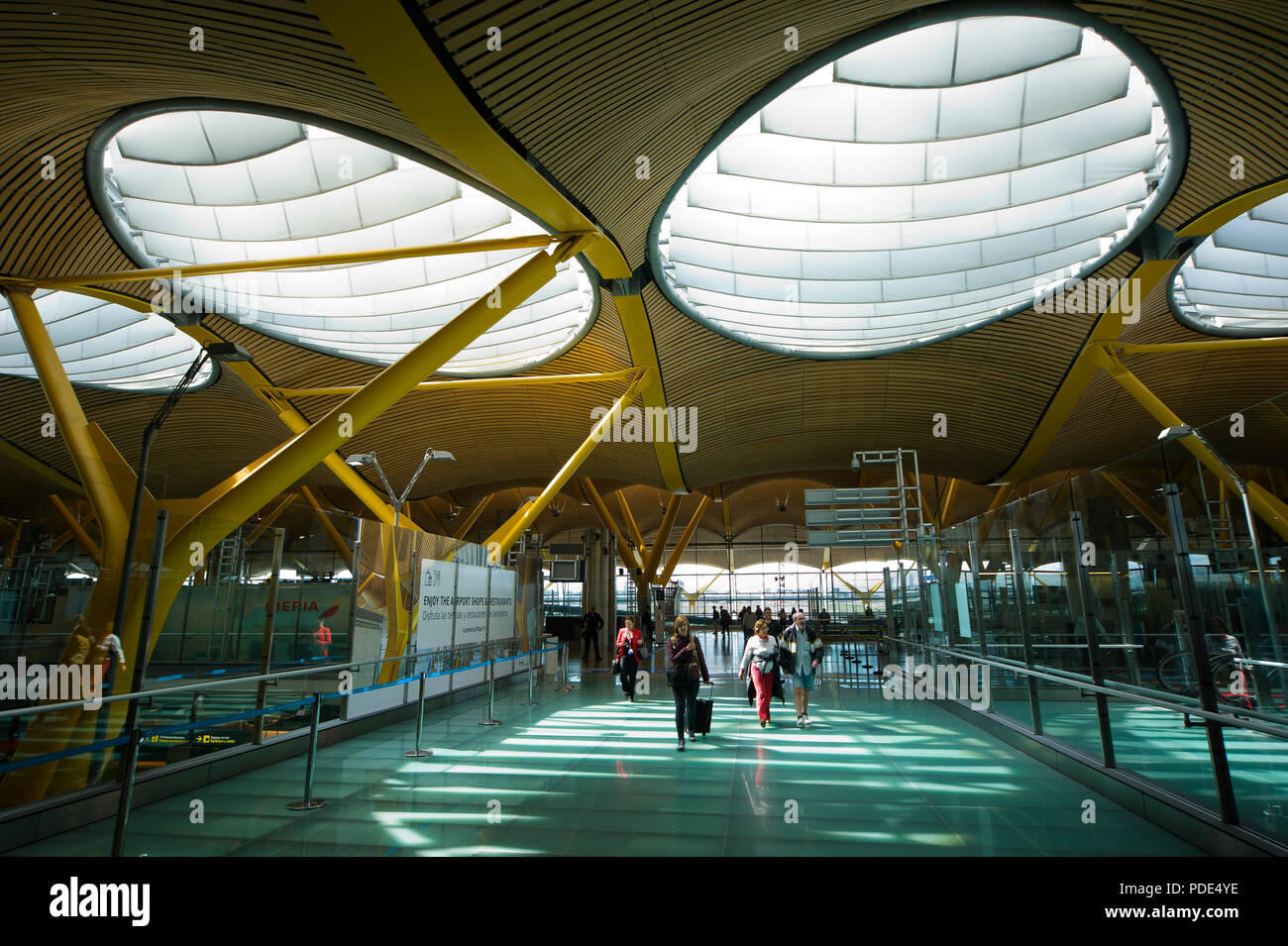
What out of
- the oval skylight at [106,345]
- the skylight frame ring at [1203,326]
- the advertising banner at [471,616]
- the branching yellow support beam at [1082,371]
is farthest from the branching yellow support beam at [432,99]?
the skylight frame ring at [1203,326]

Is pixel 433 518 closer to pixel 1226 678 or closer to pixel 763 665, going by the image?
pixel 763 665

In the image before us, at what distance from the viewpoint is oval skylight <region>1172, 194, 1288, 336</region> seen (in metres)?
15.2

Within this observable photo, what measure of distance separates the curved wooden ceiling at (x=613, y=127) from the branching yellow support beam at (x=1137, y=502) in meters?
1.45

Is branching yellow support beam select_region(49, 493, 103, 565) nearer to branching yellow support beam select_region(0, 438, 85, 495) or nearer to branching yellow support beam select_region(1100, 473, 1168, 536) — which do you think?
branching yellow support beam select_region(0, 438, 85, 495)

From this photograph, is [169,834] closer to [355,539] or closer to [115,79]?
[355,539]

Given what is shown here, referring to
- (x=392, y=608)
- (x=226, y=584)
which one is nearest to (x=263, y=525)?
(x=226, y=584)

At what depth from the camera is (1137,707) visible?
6777 mm

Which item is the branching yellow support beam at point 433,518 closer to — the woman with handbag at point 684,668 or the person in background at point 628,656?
the person in background at point 628,656

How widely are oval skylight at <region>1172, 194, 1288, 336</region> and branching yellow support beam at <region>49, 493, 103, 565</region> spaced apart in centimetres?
1831

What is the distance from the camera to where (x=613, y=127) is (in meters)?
9.15

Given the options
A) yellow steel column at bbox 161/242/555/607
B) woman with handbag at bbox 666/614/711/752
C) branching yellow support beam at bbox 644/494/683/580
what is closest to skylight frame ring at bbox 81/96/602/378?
yellow steel column at bbox 161/242/555/607

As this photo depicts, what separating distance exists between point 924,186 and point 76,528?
14180mm
